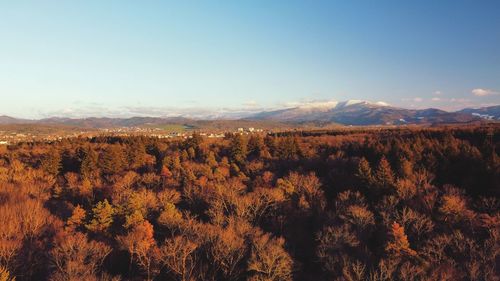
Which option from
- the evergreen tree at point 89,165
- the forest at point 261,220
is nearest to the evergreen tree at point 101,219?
the forest at point 261,220

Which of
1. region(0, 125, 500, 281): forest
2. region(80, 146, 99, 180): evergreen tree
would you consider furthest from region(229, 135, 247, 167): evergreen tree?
region(80, 146, 99, 180): evergreen tree

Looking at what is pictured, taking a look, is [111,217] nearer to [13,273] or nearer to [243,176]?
[13,273]

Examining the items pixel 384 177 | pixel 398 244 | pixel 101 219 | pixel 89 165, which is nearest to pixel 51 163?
pixel 89 165

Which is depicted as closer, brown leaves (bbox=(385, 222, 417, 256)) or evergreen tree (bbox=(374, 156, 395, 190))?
brown leaves (bbox=(385, 222, 417, 256))

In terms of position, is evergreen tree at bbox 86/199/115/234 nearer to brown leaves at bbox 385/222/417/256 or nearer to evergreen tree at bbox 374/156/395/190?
Result: brown leaves at bbox 385/222/417/256

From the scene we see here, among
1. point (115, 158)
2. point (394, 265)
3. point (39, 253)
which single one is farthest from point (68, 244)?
point (115, 158)

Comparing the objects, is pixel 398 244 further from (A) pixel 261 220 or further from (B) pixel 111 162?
(B) pixel 111 162

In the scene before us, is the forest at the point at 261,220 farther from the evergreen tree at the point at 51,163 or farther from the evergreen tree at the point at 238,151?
the evergreen tree at the point at 238,151

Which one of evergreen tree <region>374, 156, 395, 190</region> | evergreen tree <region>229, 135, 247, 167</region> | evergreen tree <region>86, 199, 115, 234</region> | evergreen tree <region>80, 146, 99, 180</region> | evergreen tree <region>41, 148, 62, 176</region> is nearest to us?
evergreen tree <region>86, 199, 115, 234</region>
